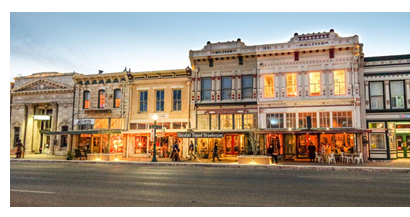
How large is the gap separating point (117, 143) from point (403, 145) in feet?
78.8

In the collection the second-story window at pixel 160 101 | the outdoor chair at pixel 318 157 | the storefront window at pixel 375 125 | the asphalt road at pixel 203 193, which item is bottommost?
the asphalt road at pixel 203 193

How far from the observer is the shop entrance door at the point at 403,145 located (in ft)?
79.4

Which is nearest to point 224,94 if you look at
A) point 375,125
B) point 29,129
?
point 375,125

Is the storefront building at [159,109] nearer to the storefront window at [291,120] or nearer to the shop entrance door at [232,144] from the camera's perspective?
the shop entrance door at [232,144]

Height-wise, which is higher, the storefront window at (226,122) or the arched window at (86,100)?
the arched window at (86,100)

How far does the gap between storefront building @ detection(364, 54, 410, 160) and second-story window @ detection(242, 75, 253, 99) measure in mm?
8730

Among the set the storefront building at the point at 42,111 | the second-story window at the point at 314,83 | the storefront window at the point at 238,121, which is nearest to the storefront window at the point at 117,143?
the storefront building at the point at 42,111

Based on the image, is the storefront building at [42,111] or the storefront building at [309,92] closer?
the storefront building at [309,92]

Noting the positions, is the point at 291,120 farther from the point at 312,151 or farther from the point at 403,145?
the point at 403,145

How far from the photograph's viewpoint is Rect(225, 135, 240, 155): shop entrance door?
26516 millimetres

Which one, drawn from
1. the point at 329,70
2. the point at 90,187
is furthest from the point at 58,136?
the point at 329,70

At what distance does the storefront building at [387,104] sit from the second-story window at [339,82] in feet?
5.23

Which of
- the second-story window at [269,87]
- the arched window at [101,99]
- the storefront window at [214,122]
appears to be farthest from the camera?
the arched window at [101,99]

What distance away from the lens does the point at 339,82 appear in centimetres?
2455
